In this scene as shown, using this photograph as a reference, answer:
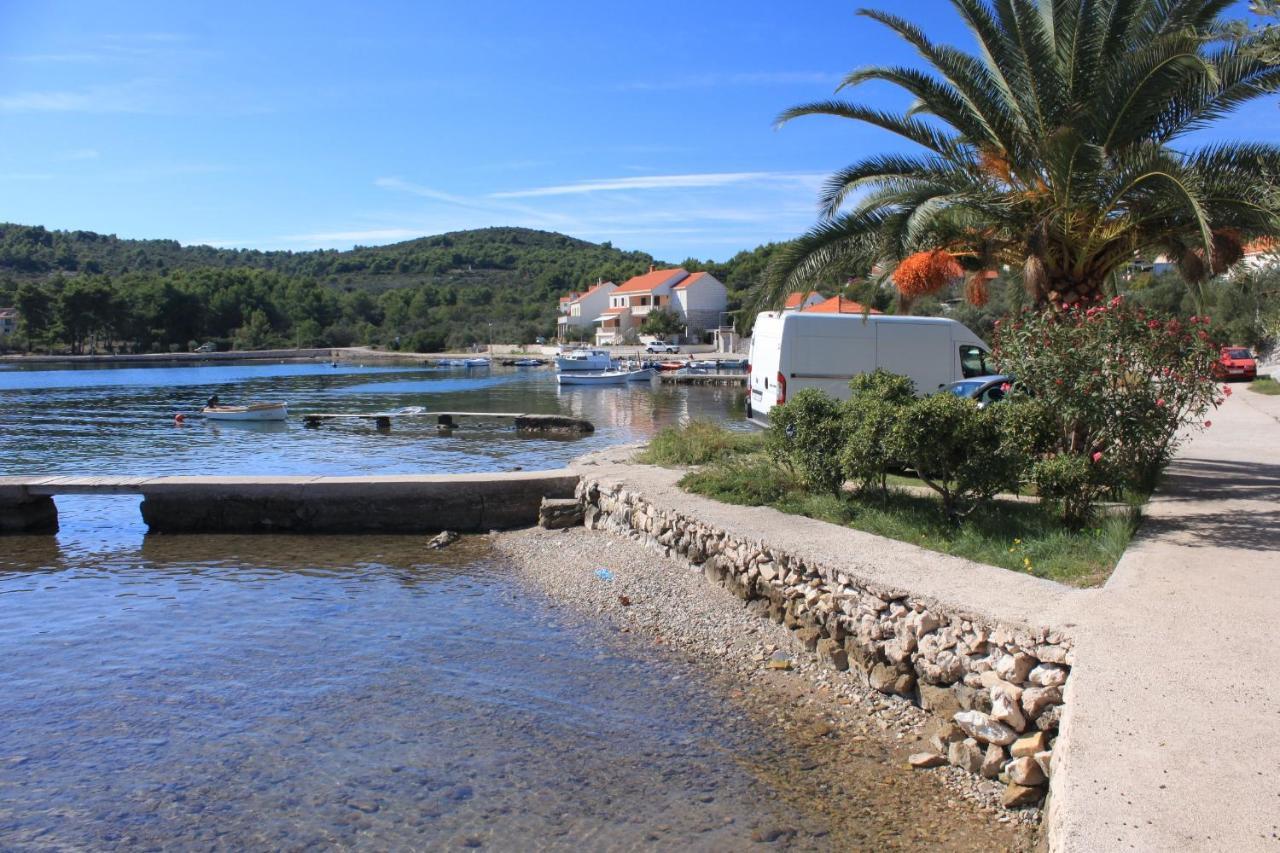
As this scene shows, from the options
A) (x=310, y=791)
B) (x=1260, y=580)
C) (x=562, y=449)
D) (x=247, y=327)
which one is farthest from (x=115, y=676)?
(x=247, y=327)

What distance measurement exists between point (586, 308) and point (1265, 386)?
321 feet

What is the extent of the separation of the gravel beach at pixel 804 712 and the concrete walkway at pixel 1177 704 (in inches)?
36.3

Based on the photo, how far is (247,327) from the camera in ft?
434

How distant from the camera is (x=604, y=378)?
6350 cm


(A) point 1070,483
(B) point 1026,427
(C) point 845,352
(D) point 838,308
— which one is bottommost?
(A) point 1070,483

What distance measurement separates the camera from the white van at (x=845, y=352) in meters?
18.7

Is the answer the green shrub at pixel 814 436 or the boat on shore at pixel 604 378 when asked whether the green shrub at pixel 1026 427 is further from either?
the boat on shore at pixel 604 378

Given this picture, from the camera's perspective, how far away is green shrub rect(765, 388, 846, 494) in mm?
10938

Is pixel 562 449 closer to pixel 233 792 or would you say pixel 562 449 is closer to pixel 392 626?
pixel 392 626

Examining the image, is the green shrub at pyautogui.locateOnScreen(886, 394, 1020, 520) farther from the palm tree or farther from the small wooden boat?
the small wooden boat

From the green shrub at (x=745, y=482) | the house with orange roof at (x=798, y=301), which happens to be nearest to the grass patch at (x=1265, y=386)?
the house with orange roof at (x=798, y=301)

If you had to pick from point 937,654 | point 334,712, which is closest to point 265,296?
point 334,712

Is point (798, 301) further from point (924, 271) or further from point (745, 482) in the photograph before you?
point (745, 482)

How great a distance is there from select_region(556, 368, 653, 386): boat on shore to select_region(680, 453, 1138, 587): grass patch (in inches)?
2007
